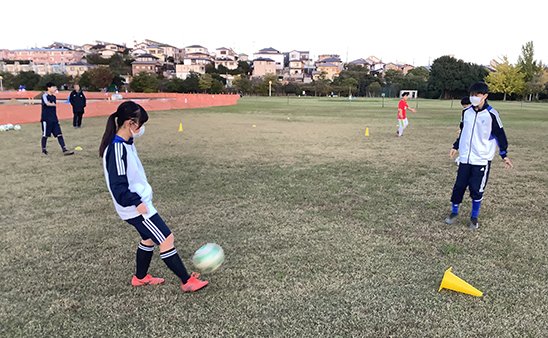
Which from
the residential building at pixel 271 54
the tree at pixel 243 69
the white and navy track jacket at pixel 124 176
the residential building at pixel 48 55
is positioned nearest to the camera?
the white and navy track jacket at pixel 124 176

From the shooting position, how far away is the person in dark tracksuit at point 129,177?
2.91 meters

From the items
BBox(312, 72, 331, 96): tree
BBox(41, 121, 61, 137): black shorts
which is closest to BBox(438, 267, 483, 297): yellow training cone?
BBox(41, 121, 61, 137): black shorts

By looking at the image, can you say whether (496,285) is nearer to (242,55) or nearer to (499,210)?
(499,210)

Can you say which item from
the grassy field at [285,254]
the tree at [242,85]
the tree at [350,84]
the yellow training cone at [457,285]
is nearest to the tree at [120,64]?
the tree at [242,85]

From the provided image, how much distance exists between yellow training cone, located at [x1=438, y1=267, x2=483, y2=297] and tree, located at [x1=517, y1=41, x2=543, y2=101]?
81372mm

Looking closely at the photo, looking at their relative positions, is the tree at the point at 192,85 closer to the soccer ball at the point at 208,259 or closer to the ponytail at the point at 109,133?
the soccer ball at the point at 208,259

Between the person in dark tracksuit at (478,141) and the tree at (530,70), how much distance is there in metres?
79.2

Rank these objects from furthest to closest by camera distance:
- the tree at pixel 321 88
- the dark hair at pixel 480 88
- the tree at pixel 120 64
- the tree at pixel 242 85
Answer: the tree at pixel 120 64 → the tree at pixel 321 88 → the tree at pixel 242 85 → the dark hair at pixel 480 88

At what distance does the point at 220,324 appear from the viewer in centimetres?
296

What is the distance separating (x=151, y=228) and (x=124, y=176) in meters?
0.48

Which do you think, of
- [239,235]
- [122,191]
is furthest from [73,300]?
[239,235]

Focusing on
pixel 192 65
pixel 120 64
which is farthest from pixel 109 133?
pixel 192 65

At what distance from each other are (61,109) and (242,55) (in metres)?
163

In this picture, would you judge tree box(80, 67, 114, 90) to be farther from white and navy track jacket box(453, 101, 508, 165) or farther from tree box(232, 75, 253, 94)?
white and navy track jacket box(453, 101, 508, 165)
